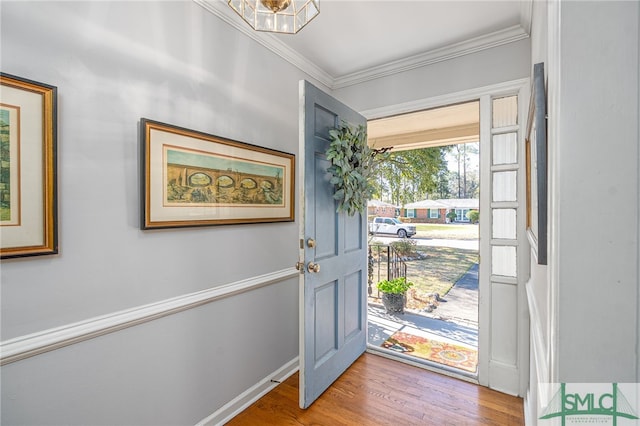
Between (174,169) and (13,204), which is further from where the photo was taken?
(174,169)

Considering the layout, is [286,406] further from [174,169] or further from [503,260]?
[503,260]

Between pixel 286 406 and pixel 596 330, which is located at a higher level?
pixel 596 330

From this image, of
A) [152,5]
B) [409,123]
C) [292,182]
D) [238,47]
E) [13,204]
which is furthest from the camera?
[409,123]

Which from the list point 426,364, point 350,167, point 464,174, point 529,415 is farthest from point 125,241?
point 464,174

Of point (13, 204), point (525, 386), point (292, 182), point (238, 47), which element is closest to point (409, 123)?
point (292, 182)

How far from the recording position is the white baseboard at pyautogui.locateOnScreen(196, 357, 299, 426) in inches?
69.1

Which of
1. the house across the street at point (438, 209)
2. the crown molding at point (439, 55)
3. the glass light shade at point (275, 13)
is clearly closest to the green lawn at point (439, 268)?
the house across the street at point (438, 209)

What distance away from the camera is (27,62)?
1.09m

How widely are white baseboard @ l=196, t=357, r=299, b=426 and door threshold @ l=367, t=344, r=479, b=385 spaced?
Answer: 2.55ft

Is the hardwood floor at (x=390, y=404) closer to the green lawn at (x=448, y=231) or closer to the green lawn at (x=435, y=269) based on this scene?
the green lawn at (x=435, y=269)

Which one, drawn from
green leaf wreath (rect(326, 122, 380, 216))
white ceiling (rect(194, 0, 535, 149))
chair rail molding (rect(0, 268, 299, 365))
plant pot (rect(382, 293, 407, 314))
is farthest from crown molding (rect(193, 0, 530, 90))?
plant pot (rect(382, 293, 407, 314))

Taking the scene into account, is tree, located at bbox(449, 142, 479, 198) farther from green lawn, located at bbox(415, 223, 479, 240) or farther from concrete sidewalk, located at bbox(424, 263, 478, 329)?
concrete sidewalk, located at bbox(424, 263, 478, 329)

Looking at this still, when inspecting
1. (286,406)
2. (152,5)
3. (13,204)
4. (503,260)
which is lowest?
(286,406)

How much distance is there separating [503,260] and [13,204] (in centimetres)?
268
